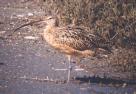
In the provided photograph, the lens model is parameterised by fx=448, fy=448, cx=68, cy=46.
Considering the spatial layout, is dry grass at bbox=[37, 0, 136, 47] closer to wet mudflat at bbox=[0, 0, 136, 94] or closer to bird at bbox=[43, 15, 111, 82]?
wet mudflat at bbox=[0, 0, 136, 94]

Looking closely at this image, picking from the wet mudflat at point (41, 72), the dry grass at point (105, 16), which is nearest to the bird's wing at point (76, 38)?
the wet mudflat at point (41, 72)

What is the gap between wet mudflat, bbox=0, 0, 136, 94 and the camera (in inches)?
357

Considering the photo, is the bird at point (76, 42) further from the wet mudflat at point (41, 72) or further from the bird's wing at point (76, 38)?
the wet mudflat at point (41, 72)

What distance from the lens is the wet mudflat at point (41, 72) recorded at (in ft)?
29.8

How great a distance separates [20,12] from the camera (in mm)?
15500

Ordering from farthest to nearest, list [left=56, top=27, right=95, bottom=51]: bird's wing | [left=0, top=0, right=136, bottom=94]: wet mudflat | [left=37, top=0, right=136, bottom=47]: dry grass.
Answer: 1. [left=37, top=0, right=136, bottom=47]: dry grass
2. [left=56, top=27, right=95, bottom=51]: bird's wing
3. [left=0, top=0, right=136, bottom=94]: wet mudflat

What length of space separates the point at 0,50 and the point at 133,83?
389 cm

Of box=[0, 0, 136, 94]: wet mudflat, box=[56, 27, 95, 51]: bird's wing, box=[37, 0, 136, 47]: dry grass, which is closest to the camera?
box=[0, 0, 136, 94]: wet mudflat

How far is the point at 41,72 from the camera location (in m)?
10.1

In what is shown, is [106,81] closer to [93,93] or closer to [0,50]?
[93,93]

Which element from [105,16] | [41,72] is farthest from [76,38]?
[105,16]

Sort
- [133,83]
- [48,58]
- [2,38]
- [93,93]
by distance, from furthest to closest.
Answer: [2,38]
[48,58]
[133,83]
[93,93]

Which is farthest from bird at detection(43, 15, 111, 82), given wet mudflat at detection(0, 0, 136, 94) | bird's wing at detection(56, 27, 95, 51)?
wet mudflat at detection(0, 0, 136, 94)

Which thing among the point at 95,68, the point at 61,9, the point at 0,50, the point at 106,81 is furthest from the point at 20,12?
the point at 106,81
